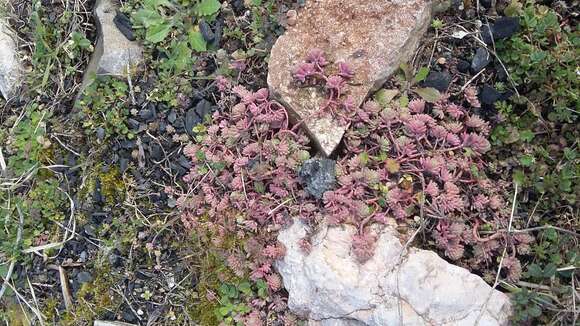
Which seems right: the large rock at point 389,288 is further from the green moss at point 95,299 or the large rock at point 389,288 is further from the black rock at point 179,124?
the green moss at point 95,299

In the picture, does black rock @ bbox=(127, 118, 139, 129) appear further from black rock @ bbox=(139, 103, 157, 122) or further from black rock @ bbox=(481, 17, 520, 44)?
black rock @ bbox=(481, 17, 520, 44)

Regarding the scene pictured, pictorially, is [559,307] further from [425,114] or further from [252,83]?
[252,83]

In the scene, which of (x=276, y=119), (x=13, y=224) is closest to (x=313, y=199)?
(x=276, y=119)

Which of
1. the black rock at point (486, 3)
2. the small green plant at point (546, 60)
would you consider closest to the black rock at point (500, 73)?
the small green plant at point (546, 60)

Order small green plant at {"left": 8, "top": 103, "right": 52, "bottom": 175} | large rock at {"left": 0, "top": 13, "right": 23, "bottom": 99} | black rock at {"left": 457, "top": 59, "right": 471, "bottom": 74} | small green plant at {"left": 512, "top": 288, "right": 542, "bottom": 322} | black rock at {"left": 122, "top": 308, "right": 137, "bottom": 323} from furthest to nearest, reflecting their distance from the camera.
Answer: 1. large rock at {"left": 0, "top": 13, "right": 23, "bottom": 99}
2. small green plant at {"left": 8, "top": 103, "right": 52, "bottom": 175}
3. black rock at {"left": 122, "top": 308, "right": 137, "bottom": 323}
4. black rock at {"left": 457, "top": 59, "right": 471, "bottom": 74}
5. small green plant at {"left": 512, "top": 288, "right": 542, "bottom": 322}

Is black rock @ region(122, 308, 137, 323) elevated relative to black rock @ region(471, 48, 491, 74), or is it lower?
lower

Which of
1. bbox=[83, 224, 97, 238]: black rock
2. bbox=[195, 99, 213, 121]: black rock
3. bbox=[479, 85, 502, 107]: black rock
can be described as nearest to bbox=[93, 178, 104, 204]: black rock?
bbox=[83, 224, 97, 238]: black rock

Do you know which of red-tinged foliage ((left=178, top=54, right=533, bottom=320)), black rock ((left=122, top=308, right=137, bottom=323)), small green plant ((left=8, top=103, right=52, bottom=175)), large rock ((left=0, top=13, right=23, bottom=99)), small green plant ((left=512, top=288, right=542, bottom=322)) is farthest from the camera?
large rock ((left=0, top=13, right=23, bottom=99))

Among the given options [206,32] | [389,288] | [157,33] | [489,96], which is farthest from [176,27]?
[389,288]
